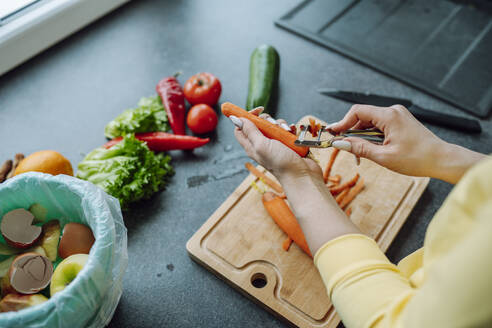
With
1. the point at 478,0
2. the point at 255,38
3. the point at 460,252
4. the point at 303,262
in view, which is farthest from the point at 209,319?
the point at 478,0

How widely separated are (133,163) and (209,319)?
1.87ft

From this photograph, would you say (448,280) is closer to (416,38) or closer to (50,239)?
(50,239)

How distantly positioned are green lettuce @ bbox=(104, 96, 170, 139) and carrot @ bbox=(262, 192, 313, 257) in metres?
0.54

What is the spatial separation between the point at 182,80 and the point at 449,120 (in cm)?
116

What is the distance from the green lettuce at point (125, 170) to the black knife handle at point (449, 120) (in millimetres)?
1065

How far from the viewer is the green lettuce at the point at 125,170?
1.23 metres

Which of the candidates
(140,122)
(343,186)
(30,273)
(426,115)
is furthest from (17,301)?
(426,115)

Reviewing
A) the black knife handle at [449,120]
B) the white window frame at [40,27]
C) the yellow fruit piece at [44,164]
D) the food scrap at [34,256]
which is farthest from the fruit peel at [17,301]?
the black knife handle at [449,120]

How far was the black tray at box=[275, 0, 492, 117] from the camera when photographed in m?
1.62

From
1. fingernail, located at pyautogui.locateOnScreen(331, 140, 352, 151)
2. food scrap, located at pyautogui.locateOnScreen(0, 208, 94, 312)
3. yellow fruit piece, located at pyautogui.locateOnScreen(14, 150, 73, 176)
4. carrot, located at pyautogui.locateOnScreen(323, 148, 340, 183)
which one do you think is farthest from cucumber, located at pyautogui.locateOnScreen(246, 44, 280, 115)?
food scrap, located at pyautogui.locateOnScreen(0, 208, 94, 312)

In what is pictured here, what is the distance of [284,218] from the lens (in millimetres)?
1151

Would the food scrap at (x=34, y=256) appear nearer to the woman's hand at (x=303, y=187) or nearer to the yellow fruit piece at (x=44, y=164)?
the yellow fruit piece at (x=44, y=164)

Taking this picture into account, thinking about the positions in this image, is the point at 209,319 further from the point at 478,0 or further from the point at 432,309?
the point at 478,0

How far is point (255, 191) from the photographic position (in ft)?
4.19
